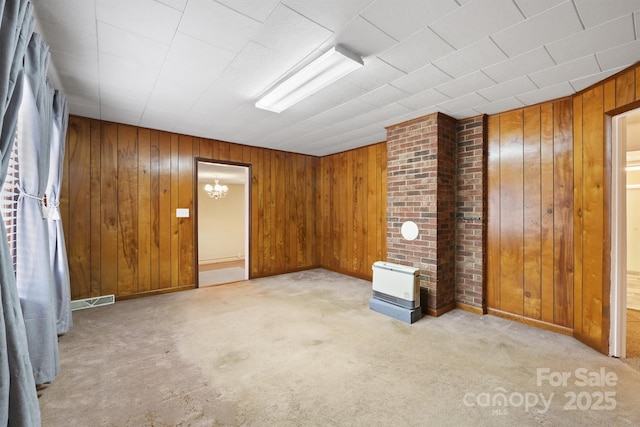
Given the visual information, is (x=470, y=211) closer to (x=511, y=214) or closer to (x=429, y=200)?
(x=511, y=214)

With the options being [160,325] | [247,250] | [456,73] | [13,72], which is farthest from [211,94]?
[247,250]

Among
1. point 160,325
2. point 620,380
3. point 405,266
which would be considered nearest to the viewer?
point 620,380

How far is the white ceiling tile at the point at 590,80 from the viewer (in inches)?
90.8

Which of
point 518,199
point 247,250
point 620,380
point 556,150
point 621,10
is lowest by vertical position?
point 620,380

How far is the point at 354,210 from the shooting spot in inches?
210

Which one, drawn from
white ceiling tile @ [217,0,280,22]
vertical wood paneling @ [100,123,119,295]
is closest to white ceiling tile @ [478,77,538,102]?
white ceiling tile @ [217,0,280,22]

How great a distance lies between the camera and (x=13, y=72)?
1.35m

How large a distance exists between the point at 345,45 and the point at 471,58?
40.3 inches

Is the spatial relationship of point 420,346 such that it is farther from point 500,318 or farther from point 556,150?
point 556,150

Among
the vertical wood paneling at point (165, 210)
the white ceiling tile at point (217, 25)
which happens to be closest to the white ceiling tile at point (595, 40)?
the white ceiling tile at point (217, 25)

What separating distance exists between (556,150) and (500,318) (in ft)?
6.60

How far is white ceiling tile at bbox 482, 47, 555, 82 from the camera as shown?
208cm

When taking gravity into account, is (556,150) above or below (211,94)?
below

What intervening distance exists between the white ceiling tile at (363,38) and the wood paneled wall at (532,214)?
87.7 inches
